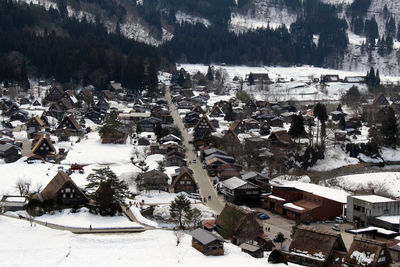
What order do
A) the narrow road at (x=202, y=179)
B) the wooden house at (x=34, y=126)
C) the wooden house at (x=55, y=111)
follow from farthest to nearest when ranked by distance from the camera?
the wooden house at (x=55, y=111), the wooden house at (x=34, y=126), the narrow road at (x=202, y=179)

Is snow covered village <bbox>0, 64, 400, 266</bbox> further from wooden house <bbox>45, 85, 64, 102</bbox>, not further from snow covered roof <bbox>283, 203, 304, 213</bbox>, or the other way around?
snow covered roof <bbox>283, 203, 304, 213</bbox>

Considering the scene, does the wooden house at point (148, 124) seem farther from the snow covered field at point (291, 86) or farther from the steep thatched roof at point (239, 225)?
the steep thatched roof at point (239, 225)

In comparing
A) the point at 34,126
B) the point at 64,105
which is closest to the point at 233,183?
the point at 34,126

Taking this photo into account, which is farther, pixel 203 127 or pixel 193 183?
pixel 203 127

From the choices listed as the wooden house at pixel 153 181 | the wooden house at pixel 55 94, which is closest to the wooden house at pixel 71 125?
the wooden house at pixel 55 94

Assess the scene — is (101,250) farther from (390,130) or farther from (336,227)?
(390,130)

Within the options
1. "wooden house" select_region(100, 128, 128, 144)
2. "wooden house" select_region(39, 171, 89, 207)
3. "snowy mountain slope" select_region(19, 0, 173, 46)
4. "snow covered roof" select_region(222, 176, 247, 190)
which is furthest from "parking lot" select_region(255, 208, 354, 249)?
"snowy mountain slope" select_region(19, 0, 173, 46)
